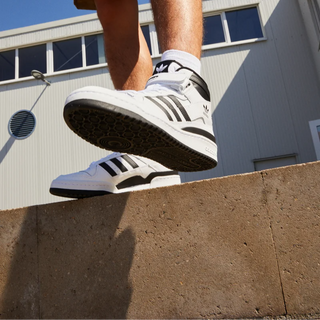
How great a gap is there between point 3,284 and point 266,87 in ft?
30.5

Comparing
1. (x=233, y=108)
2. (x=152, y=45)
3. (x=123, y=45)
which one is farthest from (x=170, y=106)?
(x=152, y=45)

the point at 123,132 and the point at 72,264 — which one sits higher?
the point at 123,132

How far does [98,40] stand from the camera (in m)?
10.6

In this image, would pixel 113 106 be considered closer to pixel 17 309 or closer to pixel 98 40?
pixel 17 309

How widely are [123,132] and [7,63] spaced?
38.5 ft

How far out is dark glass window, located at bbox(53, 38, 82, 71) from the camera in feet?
34.6

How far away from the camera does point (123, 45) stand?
4.81 ft

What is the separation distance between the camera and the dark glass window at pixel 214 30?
9.84 m

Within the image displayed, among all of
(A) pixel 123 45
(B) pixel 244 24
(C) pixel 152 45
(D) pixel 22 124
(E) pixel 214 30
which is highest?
(B) pixel 244 24

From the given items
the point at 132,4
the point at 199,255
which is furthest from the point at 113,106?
the point at 132,4

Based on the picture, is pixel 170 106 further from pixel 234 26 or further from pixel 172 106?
pixel 234 26

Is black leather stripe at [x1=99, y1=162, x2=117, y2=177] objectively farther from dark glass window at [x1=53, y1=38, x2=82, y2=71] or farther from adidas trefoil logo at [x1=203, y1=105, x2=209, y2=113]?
dark glass window at [x1=53, y1=38, x2=82, y2=71]

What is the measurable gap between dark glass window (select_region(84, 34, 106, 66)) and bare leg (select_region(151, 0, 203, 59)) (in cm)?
969

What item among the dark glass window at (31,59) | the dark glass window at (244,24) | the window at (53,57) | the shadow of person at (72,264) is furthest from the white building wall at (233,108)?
A: the shadow of person at (72,264)
